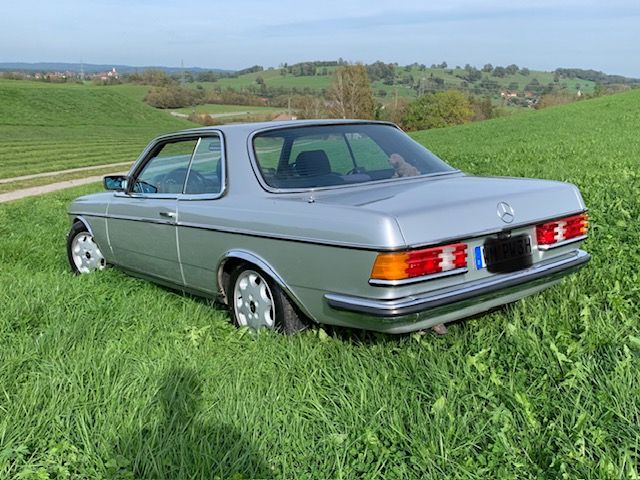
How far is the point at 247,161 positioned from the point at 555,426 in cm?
255

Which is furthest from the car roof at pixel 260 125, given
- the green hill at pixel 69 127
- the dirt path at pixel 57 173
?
the green hill at pixel 69 127

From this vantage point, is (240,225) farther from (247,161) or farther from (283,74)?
(283,74)

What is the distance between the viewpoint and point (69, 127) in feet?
151

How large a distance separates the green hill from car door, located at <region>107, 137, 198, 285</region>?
16279 millimetres

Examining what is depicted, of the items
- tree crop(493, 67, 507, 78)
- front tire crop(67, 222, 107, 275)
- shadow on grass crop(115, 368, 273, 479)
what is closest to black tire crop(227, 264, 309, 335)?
shadow on grass crop(115, 368, 273, 479)

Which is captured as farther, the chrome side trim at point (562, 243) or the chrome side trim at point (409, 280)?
the chrome side trim at point (562, 243)

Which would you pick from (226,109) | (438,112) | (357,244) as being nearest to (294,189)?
(357,244)

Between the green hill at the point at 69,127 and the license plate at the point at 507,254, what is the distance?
19.4 m

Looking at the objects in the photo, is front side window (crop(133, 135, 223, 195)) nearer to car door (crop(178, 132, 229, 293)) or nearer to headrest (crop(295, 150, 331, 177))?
car door (crop(178, 132, 229, 293))

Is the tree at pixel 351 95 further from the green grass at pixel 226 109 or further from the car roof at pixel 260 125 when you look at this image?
the car roof at pixel 260 125

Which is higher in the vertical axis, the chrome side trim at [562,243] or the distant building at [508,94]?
the chrome side trim at [562,243]

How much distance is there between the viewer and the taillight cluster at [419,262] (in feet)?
10.4

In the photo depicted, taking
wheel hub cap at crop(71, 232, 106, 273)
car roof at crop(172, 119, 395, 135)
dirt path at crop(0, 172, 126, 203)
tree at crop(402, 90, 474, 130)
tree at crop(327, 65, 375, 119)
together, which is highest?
car roof at crop(172, 119, 395, 135)

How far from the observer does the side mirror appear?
5695 millimetres
